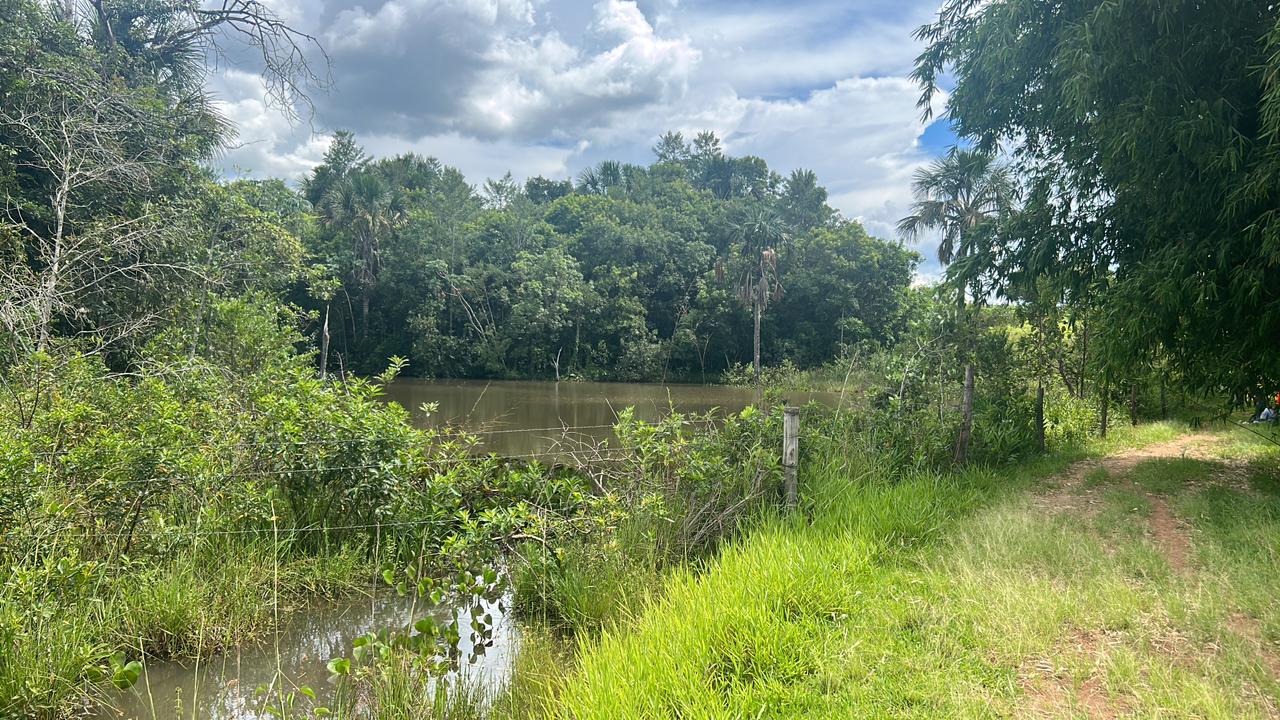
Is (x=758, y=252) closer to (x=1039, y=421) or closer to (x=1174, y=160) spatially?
(x=1039, y=421)

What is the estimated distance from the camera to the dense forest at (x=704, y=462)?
357cm

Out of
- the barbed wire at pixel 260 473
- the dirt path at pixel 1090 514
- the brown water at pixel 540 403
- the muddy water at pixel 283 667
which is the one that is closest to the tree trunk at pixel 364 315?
the brown water at pixel 540 403

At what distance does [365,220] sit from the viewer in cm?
3869

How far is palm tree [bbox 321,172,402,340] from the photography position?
39.0 meters

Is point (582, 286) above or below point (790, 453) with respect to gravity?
above

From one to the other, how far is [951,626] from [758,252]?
122ft

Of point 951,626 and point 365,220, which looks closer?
point 951,626

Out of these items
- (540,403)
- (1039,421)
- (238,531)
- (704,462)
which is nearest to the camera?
(238,531)

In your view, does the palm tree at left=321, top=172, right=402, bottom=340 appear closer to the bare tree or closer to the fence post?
the bare tree

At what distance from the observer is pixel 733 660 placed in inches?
133

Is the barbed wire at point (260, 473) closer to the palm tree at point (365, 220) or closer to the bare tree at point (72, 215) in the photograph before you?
the bare tree at point (72, 215)

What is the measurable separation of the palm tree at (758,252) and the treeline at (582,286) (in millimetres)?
129

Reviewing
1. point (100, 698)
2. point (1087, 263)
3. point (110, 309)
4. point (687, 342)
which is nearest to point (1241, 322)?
point (1087, 263)

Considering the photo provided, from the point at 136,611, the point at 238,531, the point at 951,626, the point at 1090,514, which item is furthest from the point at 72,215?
the point at 1090,514
